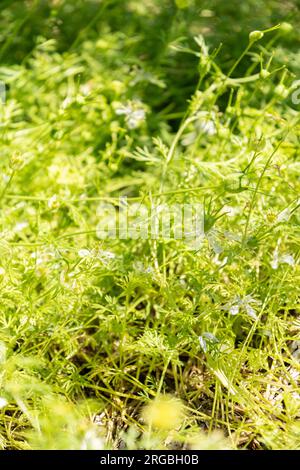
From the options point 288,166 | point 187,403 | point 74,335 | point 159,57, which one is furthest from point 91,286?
point 159,57

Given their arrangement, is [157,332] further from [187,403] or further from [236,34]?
[236,34]

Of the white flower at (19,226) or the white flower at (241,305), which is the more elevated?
the white flower at (241,305)

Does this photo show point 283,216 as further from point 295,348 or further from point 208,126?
point 208,126

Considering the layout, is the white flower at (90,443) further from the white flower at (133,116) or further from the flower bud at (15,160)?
the white flower at (133,116)

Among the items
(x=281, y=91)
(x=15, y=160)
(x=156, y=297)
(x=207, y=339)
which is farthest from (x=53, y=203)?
(x=281, y=91)

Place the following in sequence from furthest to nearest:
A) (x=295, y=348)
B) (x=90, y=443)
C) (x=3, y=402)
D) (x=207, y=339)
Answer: (x=295, y=348) < (x=207, y=339) < (x=3, y=402) < (x=90, y=443)

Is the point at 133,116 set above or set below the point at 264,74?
below

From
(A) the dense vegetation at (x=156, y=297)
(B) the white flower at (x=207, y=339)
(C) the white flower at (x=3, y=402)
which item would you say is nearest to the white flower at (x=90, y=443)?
(A) the dense vegetation at (x=156, y=297)

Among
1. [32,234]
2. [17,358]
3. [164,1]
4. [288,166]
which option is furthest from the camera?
[164,1]

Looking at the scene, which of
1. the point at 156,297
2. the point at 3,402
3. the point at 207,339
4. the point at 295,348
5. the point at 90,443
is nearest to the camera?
the point at 90,443

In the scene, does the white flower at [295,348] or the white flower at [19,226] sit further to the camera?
the white flower at [19,226]

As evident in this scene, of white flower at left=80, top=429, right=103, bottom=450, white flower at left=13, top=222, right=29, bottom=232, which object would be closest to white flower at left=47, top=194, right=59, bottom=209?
white flower at left=13, top=222, right=29, bottom=232
